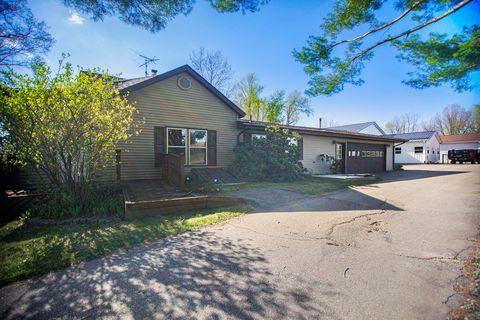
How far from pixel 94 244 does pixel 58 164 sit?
2.96 m

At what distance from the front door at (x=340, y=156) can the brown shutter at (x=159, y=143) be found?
1211 centimetres

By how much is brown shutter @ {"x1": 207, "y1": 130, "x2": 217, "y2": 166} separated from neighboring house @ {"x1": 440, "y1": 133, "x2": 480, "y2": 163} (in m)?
41.1

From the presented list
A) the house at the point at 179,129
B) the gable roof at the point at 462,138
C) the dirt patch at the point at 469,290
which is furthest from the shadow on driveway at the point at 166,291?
the gable roof at the point at 462,138

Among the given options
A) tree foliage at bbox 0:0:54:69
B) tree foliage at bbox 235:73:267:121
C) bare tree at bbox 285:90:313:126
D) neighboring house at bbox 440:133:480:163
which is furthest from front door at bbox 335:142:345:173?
neighboring house at bbox 440:133:480:163

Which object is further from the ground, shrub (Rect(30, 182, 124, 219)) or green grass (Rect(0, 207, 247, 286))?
shrub (Rect(30, 182, 124, 219))

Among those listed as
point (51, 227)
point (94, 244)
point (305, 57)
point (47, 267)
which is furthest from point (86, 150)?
point (305, 57)

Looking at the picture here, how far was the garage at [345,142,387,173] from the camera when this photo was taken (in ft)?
52.2

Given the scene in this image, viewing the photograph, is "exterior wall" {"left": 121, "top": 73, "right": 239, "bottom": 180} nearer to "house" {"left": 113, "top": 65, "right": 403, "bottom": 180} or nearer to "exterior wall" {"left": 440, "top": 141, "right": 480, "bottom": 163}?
"house" {"left": 113, "top": 65, "right": 403, "bottom": 180}

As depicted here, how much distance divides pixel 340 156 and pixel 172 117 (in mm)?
12378

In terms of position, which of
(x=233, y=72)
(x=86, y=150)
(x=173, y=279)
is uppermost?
(x=233, y=72)

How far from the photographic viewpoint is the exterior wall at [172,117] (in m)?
8.55

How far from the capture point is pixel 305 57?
6102mm

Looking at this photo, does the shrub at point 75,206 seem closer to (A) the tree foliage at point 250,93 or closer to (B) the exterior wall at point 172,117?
(B) the exterior wall at point 172,117

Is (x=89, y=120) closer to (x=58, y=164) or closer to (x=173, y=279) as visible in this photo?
(x=58, y=164)
